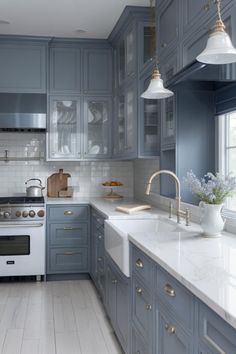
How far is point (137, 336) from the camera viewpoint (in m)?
2.53

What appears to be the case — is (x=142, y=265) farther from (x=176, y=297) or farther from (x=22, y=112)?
(x=22, y=112)

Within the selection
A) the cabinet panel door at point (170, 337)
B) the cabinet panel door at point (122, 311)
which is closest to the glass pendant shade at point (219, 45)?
the cabinet panel door at point (170, 337)

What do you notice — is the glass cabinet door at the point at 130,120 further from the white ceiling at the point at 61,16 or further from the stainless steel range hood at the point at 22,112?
the stainless steel range hood at the point at 22,112

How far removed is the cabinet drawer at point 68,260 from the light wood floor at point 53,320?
0.21 metres

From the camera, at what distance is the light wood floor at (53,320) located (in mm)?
3165

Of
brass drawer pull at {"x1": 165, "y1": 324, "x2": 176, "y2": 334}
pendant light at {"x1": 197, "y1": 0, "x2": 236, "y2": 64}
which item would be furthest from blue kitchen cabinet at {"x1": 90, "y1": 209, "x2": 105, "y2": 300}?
pendant light at {"x1": 197, "y1": 0, "x2": 236, "y2": 64}

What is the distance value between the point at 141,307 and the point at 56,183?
3.33 meters

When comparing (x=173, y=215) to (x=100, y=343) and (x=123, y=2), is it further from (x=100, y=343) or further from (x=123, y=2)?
(x=123, y=2)

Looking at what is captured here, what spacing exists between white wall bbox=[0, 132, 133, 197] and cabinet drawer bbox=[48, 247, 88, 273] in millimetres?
880

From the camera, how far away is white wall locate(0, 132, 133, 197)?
5504 millimetres

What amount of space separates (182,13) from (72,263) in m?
3.10

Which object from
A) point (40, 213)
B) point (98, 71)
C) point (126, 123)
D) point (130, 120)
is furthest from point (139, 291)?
point (98, 71)

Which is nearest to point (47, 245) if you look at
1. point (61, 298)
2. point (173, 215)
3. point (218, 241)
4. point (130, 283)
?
point (61, 298)

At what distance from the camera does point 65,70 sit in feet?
17.3
